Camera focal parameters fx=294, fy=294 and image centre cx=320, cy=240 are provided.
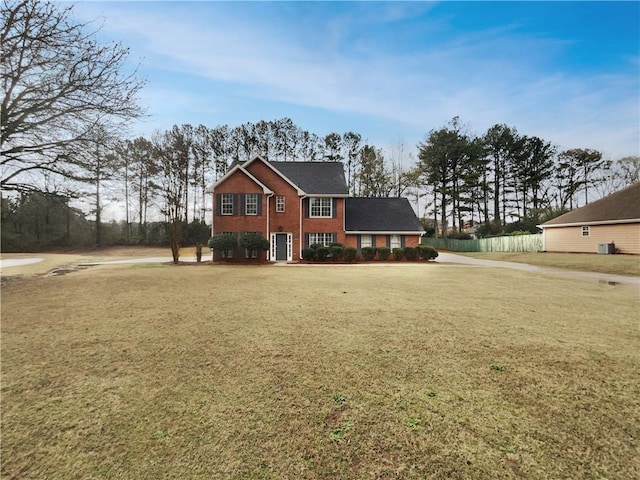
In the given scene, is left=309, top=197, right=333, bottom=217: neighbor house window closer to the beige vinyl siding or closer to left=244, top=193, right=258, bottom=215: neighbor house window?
left=244, top=193, right=258, bottom=215: neighbor house window

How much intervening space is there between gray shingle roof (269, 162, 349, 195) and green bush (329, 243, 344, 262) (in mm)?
5018

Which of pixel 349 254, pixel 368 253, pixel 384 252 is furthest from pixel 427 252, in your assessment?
pixel 349 254

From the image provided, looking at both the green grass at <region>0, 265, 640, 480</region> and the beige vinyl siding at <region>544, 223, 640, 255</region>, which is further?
the beige vinyl siding at <region>544, 223, 640, 255</region>

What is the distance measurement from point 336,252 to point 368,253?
2.99m

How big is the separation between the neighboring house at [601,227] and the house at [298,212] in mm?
14159

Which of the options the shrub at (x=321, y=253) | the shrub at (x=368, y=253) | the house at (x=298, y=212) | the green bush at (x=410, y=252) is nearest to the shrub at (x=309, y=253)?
the shrub at (x=321, y=253)

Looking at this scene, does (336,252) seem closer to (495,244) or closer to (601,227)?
(495,244)

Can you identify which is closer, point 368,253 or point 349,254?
point 349,254

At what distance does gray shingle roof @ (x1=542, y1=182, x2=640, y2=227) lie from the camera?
2307 centimetres

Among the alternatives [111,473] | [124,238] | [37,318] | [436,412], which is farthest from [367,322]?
[124,238]

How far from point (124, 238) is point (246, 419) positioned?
140 feet

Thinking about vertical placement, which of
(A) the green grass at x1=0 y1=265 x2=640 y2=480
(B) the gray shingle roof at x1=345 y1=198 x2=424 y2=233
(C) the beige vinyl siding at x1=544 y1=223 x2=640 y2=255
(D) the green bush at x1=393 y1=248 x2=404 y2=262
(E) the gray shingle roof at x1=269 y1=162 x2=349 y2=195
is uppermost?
(E) the gray shingle roof at x1=269 y1=162 x2=349 y2=195

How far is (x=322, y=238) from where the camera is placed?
24.9 meters

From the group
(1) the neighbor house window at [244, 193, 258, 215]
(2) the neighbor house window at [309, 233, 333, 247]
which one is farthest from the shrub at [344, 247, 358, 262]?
(1) the neighbor house window at [244, 193, 258, 215]
